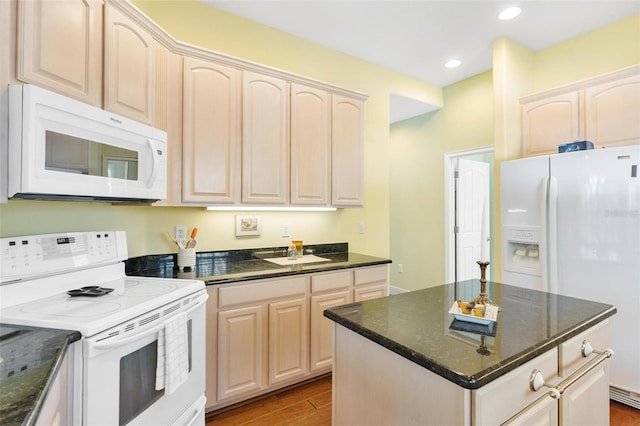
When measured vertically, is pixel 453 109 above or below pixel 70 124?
above

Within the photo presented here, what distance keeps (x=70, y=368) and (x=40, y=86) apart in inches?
44.0

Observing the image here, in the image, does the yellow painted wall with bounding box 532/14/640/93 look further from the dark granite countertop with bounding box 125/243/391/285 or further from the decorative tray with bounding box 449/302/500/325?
the decorative tray with bounding box 449/302/500/325

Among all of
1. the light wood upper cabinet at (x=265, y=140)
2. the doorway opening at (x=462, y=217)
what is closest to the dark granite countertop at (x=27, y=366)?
the light wood upper cabinet at (x=265, y=140)

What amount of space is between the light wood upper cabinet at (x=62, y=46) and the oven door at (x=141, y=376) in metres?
1.08

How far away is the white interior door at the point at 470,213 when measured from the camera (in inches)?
157

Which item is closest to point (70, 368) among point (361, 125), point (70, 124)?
point (70, 124)

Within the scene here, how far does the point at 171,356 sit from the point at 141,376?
4.8 inches

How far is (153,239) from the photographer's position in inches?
87.9

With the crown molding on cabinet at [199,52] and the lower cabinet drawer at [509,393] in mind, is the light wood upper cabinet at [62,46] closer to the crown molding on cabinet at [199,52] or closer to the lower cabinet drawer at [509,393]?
the crown molding on cabinet at [199,52]

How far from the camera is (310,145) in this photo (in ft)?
8.75

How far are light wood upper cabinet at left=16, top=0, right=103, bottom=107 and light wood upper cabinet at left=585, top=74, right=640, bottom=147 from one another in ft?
11.6

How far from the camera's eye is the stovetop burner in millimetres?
1384

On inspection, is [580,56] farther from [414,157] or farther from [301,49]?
[301,49]

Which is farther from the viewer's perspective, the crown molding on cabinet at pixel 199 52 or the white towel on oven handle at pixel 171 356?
the crown molding on cabinet at pixel 199 52
